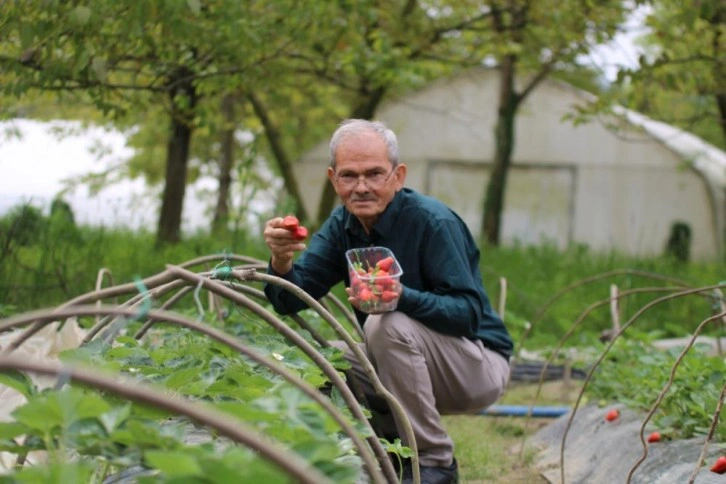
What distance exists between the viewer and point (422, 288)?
137 inches

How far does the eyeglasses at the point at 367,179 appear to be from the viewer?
3404 millimetres

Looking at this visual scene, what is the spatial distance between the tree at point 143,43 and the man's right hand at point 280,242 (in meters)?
1.30

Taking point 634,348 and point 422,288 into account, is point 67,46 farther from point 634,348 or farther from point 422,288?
point 634,348

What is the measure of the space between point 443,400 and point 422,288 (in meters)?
0.38

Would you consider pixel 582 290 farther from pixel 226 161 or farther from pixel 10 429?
pixel 10 429

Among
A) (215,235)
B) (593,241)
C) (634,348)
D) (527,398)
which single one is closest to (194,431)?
(634,348)

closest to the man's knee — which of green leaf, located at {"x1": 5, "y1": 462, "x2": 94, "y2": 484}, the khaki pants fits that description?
the khaki pants

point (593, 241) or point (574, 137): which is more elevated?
point (574, 137)

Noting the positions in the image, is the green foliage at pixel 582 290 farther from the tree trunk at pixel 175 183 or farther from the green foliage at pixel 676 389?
the tree trunk at pixel 175 183

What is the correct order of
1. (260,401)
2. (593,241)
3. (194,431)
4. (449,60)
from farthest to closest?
1. (593,241)
2. (449,60)
3. (194,431)
4. (260,401)

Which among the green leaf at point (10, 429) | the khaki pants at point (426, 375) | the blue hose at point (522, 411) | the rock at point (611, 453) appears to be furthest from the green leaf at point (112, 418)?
the blue hose at point (522, 411)

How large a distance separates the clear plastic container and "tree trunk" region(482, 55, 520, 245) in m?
9.82

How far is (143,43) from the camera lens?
5.34 m

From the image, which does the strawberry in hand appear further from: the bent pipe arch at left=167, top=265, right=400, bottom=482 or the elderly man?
the bent pipe arch at left=167, top=265, right=400, bottom=482
